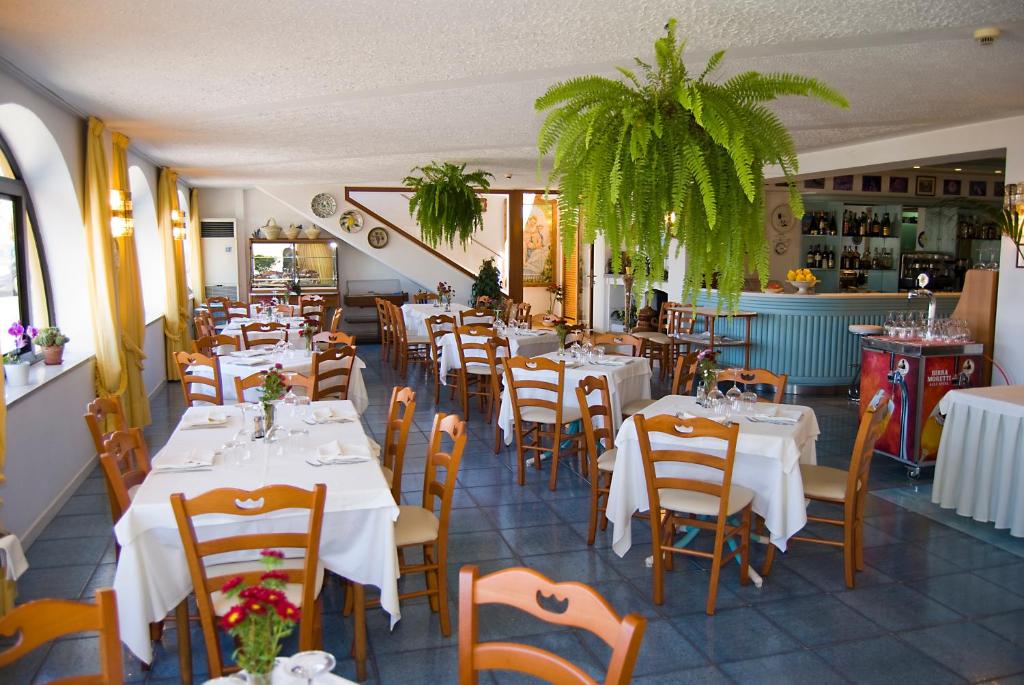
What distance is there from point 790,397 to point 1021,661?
19.7 feet

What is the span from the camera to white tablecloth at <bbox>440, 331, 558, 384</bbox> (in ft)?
27.0

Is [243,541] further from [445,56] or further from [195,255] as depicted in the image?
[195,255]

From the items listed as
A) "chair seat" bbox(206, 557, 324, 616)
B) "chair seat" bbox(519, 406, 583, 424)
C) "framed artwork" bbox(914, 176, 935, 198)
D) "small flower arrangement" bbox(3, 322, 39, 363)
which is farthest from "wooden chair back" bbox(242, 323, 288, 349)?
"framed artwork" bbox(914, 176, 935, 198)

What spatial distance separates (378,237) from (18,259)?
817 centimetres

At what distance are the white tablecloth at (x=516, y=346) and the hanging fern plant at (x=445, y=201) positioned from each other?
5.48 feet

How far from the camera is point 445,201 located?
9.44 metres

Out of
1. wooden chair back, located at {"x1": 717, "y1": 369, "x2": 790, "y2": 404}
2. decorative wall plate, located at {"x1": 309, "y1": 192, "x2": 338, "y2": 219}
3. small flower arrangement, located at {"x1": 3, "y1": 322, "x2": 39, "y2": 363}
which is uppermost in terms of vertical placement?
decorative wall plate, located at {"x1": 309, "y1": 192, "x2": 338, "y2": 219}

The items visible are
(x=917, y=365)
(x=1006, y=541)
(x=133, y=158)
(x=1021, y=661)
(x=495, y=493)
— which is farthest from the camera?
(x=133, y=158)

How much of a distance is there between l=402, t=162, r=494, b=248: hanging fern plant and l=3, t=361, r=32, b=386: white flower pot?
520 cm

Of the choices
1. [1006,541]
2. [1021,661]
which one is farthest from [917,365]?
[1021,661]

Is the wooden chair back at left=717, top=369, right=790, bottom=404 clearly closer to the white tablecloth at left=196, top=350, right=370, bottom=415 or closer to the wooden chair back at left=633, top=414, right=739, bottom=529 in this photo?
the wooden chair back at left=633, top=414, right=739, bottom=529

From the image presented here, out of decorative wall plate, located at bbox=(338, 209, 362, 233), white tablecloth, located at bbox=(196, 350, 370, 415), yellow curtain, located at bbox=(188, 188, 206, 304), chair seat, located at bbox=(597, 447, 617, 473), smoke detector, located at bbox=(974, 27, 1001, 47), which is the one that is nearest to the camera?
smoke detector, located at bbox=(974, 27, 1001, 47)

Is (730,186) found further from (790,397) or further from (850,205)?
(850,205)

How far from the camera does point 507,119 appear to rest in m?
6.66
